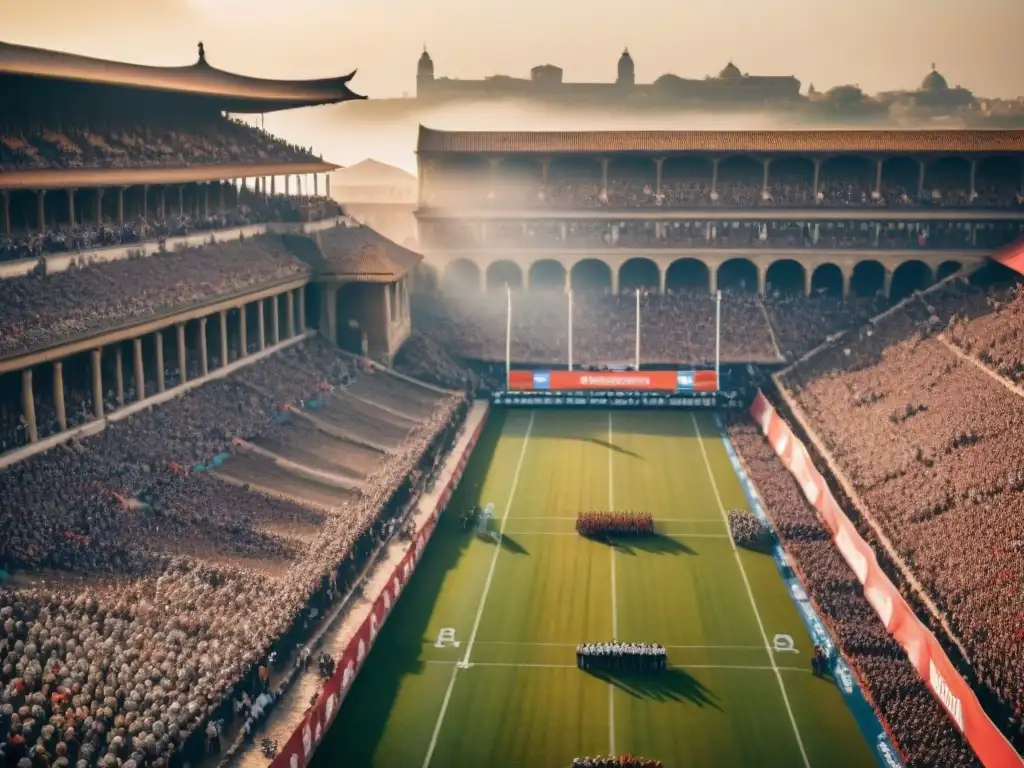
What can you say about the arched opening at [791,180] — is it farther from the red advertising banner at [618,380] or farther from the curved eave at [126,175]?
the curved eave at [126,175]

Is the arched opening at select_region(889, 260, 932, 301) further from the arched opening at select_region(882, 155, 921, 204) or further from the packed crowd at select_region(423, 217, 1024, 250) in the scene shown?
the arched opening at select_region(882, 155, 921, 204)

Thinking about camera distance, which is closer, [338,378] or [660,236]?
[338,378]

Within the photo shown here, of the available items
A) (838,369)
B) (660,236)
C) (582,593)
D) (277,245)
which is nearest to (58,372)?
(582,593)

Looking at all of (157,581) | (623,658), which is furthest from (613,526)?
(157,581)

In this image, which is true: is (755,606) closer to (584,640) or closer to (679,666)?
(679,666)

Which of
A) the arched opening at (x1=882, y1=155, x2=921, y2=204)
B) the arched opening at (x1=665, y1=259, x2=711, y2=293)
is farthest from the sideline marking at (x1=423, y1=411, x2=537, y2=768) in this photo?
the arched opening at (x1=882, y1=155, x2=921, y2=204)

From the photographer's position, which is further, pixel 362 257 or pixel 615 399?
pixel 362 257

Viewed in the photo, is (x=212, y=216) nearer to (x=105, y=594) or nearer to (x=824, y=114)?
(x=105, y=594)
